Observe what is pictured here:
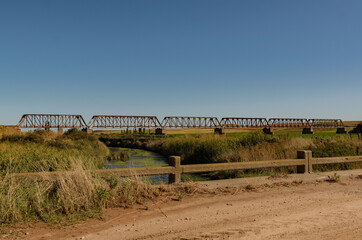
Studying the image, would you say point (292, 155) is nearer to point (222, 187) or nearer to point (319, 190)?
point (319, 190)

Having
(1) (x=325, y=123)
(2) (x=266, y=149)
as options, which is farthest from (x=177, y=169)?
(1) (x=325, y=123)

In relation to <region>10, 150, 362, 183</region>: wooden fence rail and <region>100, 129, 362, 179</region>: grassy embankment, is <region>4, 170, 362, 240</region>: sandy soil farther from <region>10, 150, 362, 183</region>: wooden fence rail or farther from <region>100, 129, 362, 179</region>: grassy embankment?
<region>100, 129, 362, 179</region>: grassy embankment

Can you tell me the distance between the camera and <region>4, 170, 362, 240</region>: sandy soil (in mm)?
5258

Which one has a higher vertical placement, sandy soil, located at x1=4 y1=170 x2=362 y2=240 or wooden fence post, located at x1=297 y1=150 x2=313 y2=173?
wooden fence post, located at x1=297 y1=150 x2=313 y2=173

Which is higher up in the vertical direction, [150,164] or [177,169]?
[177,169]

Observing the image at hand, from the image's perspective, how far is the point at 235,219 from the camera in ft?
20.0

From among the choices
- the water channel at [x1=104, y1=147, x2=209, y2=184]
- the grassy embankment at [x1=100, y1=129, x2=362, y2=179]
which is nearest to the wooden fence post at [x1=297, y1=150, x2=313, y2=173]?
the grassy embankment at [x1=100, y1=129, x2=362, y2=179]

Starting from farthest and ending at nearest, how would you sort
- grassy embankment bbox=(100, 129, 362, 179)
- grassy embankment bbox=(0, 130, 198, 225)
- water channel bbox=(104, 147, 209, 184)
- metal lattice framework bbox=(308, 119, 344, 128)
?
1. metal lattice framework bbox=(308, 119, 344, 128)
2. grassy embankment bbox=(100, 129, 362, 179)
3. water channel bbox=(104, 147, 209, 184)
4. grassy embankment bbox=(0, 130, 198, 225)

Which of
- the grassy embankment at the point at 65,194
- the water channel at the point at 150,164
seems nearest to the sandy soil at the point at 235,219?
the grassy embankment at the point at 65,194

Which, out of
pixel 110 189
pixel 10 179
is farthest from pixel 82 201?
pixel 10 179

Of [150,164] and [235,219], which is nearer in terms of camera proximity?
[235,219]

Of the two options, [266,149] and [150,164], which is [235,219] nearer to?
[266,149]

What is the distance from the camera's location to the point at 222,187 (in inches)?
349

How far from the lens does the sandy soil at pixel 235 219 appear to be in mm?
5258
